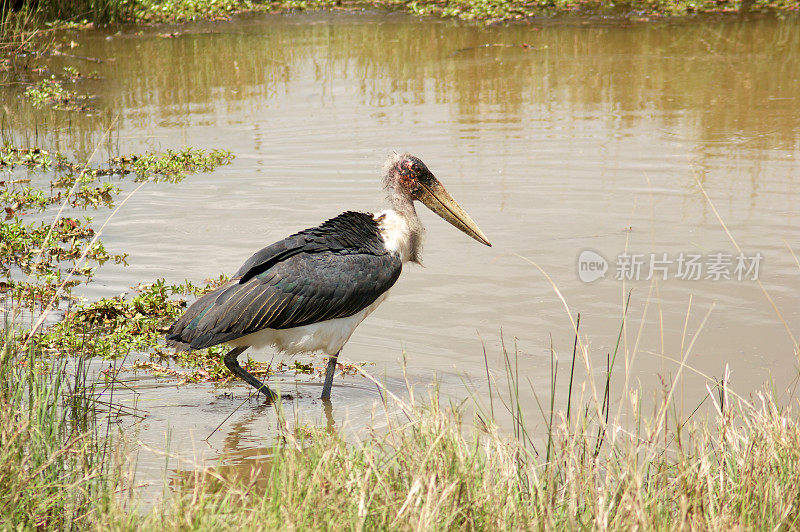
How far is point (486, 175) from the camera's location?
799 cm

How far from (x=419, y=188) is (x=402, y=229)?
0.48 m

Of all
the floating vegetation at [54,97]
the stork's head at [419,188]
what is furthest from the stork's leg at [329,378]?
the floating vegetation at [54,97]

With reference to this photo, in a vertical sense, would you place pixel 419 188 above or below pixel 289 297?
above

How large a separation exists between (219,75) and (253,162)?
13.0 ft

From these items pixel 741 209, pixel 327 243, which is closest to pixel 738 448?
pixel 327 243

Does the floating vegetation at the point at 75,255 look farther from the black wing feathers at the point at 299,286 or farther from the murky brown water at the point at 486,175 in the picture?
the black wing feathers at the point at 299,286

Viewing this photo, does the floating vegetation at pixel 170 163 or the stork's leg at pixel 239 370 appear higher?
the floating vegetation at pixel 170 163

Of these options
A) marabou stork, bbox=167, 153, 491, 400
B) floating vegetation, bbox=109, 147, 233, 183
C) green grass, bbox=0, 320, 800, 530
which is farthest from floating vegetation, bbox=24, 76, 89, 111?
green grass, bbox=0, 320, 800, 530

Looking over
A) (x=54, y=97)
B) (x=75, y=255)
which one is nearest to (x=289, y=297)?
(x=75, y=255)

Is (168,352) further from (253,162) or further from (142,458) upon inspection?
(253,162)

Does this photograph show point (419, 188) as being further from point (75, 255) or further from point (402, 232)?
point (75, 255)

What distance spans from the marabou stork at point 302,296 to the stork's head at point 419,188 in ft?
1.60

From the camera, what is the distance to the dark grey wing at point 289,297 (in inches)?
170

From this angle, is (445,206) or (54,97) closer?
(445,206)
